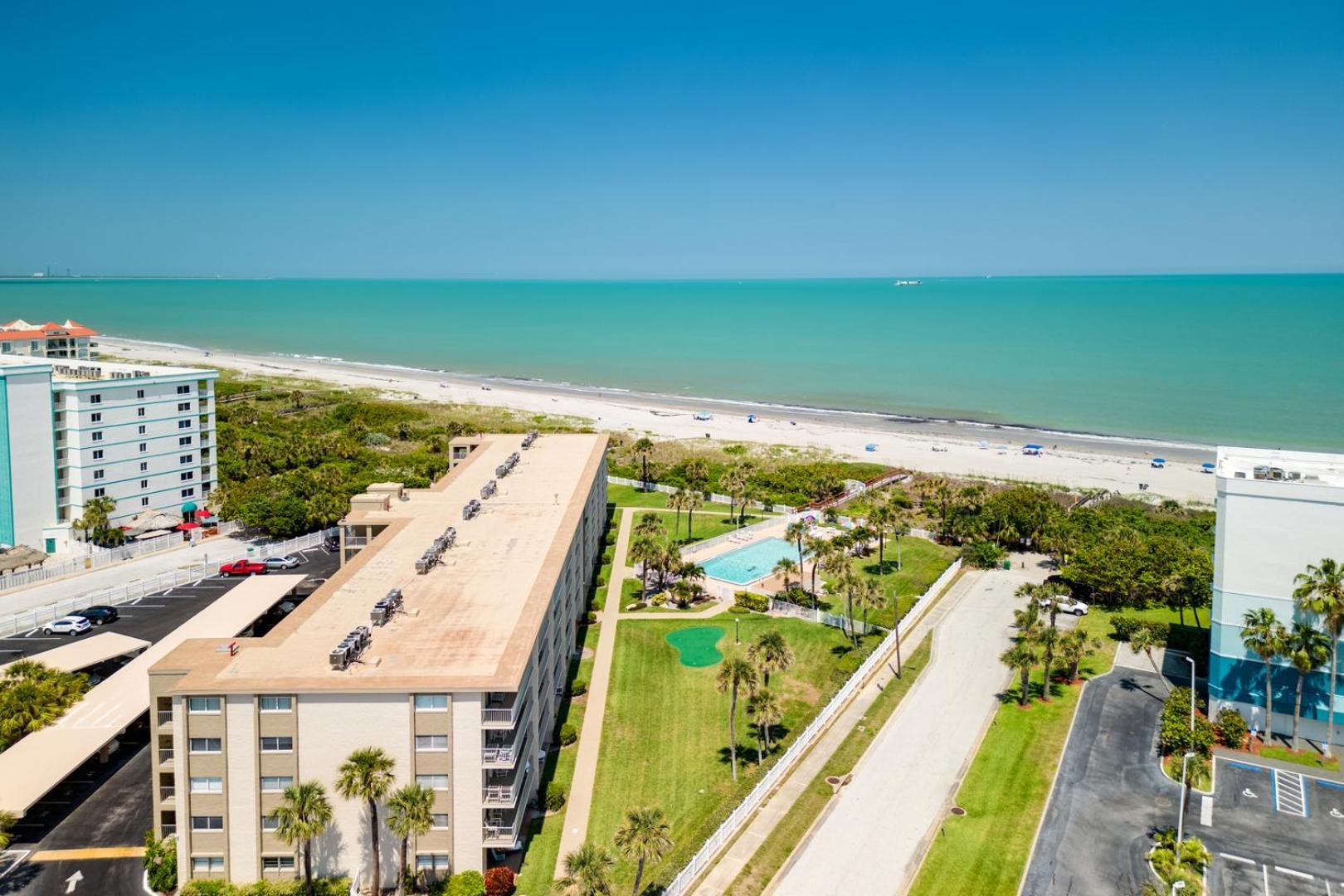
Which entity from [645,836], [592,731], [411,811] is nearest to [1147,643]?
[592,731]

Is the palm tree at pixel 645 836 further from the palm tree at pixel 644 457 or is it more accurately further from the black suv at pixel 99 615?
the palm tree at pixel 644 457

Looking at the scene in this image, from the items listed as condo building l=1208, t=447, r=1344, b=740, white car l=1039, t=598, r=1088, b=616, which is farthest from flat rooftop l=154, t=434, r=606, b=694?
white car l=1039, t=598, r=1088, b=616

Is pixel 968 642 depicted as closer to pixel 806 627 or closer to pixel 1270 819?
pixel 806 627

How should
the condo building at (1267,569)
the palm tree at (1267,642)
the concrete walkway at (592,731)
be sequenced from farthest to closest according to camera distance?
the condo building at (1267,569), the palm tree at (1267,642), the concrete walkway at (592,731)

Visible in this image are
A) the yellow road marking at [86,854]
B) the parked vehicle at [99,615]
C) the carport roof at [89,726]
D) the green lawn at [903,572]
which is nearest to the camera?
the yellow road marking at [86,854]

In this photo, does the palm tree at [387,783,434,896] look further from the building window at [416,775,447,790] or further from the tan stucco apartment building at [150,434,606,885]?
the tan stucco apartment building at [150,434,606,885]

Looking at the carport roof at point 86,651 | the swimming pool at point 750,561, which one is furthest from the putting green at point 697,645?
the carport roof at point 86,651

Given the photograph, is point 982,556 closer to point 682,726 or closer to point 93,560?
point 682,726
